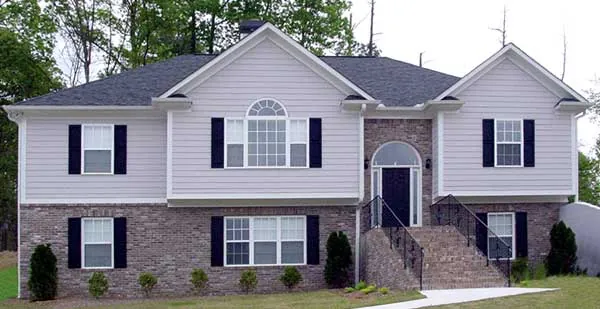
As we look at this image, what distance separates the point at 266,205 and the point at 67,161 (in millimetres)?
5705

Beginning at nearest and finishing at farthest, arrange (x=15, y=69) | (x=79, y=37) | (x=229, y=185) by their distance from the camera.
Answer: (x=229, y=185)
(x=15, y=69)
(x=79, y=37)

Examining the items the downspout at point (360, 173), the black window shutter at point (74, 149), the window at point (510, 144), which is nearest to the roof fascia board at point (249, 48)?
the downspout at point (360, 173)

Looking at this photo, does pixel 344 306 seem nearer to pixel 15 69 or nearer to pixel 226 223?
pixel 226 223

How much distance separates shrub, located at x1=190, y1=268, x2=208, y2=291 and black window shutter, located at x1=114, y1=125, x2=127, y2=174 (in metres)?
3.48

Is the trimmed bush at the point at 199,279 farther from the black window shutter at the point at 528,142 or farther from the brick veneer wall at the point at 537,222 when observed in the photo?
the black window shutter at the point at 528,142

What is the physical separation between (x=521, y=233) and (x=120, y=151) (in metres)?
12.0

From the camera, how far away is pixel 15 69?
3912 cm

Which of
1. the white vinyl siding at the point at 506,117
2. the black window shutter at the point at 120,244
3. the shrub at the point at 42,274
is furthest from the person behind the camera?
the white vinyl siding at the point at 506,117

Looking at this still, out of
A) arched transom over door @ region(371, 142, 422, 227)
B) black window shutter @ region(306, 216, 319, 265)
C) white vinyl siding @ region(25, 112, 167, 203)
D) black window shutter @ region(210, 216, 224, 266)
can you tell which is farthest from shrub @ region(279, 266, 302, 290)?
white vinyl siding @ region(25, 112, 167, 203)

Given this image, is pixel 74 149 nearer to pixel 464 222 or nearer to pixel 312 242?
pixel 312 242

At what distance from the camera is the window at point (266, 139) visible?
22.2 m

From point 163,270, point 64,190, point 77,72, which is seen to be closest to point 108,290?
point 163,270

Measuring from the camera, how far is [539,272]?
75.4 feet

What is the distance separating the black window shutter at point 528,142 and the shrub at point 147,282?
1125 centimetres
